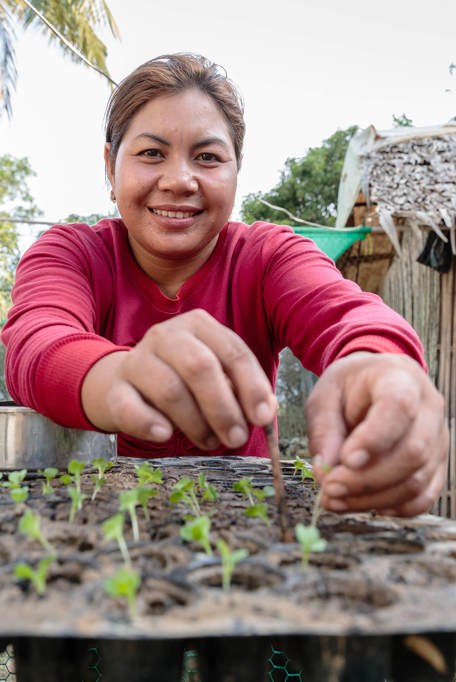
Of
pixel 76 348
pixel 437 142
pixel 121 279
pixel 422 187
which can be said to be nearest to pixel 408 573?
pixel 76 348

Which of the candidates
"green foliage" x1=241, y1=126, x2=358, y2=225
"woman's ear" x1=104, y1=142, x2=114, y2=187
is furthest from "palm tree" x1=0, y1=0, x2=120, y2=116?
"woman's ear" x1=104, y1=142, x2=114, y2=187

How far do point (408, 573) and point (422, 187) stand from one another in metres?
4.38

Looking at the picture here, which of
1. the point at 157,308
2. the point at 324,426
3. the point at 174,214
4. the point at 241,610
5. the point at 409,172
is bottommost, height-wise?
the point at 241,610

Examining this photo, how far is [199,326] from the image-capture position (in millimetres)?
836

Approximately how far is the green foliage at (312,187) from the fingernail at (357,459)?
14.0 m

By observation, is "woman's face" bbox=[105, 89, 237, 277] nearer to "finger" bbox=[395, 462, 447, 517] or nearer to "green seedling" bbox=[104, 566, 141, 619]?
"finger" bbox=[395, 462, 447, 517]

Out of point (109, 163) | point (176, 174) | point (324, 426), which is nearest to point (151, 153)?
point (176, 174)

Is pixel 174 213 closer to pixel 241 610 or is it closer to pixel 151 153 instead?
pixel 151 153

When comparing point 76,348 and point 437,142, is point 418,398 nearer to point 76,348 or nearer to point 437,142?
point 76,348

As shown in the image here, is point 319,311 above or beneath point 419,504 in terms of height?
above

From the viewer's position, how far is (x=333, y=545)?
2.39 ft

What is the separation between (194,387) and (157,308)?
110cm

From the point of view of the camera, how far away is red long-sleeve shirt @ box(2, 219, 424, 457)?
112cm

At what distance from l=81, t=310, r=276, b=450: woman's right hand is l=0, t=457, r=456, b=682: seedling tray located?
6.1 inches
